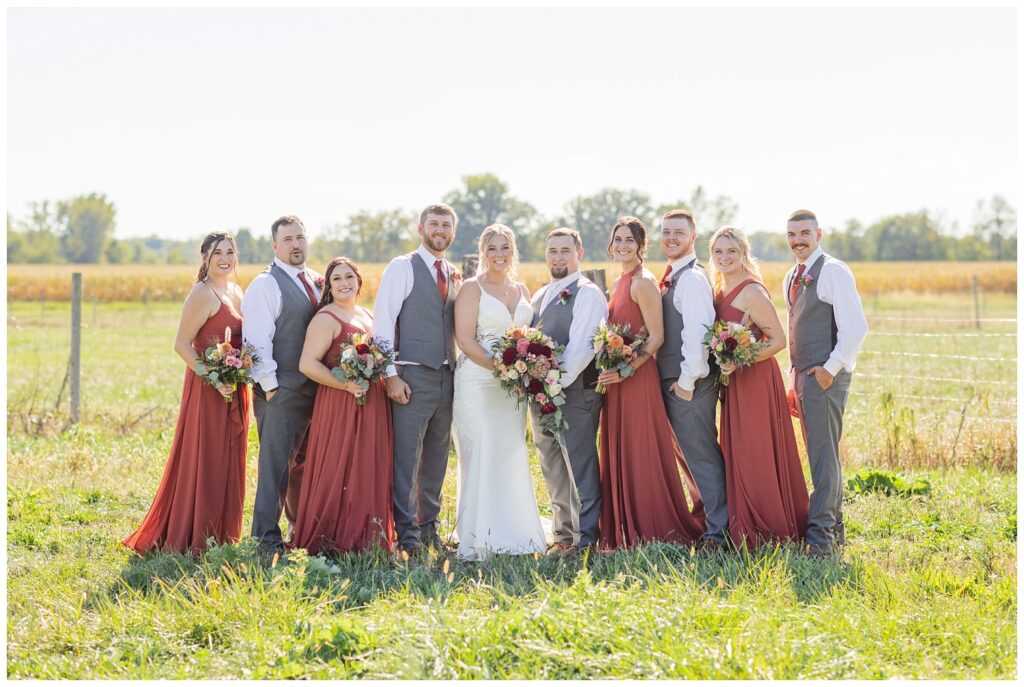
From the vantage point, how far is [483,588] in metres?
6.00

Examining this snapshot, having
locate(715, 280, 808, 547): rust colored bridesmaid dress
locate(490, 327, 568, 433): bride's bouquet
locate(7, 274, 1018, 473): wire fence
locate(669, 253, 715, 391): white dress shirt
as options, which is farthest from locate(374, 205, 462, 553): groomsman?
locate(7, 274, 1018, 473): wire fence

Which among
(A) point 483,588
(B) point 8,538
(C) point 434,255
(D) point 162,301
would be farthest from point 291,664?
(D) point 162,301

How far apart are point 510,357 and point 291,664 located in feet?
9.40

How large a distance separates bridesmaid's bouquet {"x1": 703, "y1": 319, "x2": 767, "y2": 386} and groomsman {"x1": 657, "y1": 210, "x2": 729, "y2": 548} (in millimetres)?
195

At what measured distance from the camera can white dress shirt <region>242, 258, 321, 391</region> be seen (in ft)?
23.1

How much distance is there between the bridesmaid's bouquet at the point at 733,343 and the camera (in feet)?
22.0

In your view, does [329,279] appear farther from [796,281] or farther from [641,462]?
[796,281]

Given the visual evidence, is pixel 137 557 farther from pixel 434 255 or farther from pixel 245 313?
pixel 434 255

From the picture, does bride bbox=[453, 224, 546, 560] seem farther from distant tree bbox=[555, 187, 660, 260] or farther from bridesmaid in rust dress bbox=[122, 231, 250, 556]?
distant tree bbox=[555, 187, 660, 260]

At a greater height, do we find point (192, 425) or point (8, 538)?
point (192, 425)

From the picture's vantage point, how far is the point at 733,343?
671 cm

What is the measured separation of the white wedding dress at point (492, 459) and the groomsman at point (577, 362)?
195 mm

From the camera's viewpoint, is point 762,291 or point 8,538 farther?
point 8,538

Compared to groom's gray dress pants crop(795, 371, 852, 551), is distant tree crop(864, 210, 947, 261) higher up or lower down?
higher up
